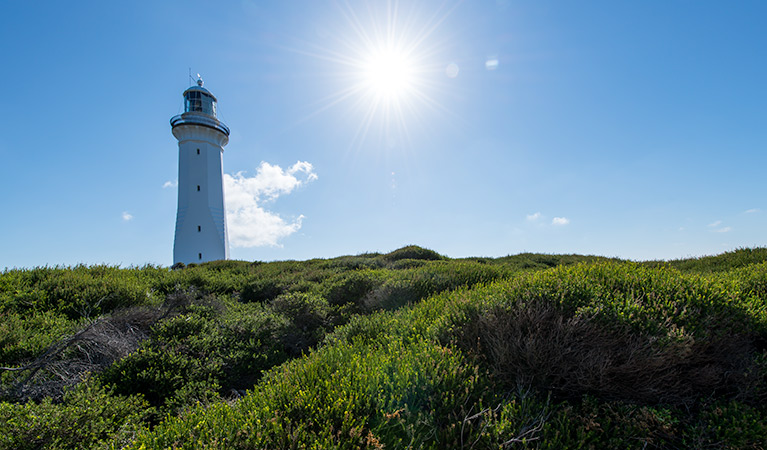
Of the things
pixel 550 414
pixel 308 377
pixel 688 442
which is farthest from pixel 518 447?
pixel 308 377

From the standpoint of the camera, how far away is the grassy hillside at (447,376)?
115 inches

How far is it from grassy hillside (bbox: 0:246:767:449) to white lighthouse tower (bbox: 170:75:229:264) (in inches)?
896

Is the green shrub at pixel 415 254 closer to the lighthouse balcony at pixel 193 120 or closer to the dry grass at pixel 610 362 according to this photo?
the dry grass at pixel 610 362

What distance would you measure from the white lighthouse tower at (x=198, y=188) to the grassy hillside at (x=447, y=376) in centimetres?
2277

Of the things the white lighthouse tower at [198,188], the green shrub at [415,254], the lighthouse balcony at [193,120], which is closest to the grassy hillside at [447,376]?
the green shrub at [415,254]

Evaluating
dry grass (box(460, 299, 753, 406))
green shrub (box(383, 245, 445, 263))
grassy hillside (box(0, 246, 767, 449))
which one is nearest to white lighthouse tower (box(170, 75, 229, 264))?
green shrub (box(383, 245, 445, 263))

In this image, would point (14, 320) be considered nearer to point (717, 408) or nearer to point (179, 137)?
point (717, 408)

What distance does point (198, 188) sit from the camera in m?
28.0

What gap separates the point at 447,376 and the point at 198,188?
30.3 meters

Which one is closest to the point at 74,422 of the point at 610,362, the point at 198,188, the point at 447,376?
the point at 447,376

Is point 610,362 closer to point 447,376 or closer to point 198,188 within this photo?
point 447,376

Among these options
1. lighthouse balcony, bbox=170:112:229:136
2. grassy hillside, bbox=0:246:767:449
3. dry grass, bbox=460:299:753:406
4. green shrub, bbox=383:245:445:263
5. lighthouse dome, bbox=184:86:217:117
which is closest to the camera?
grassy hillside, bbox=0:246:767:449

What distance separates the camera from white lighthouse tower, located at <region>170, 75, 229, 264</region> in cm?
2727

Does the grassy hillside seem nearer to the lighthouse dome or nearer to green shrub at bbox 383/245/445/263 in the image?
green shrub at bbox 383/245/445/263
